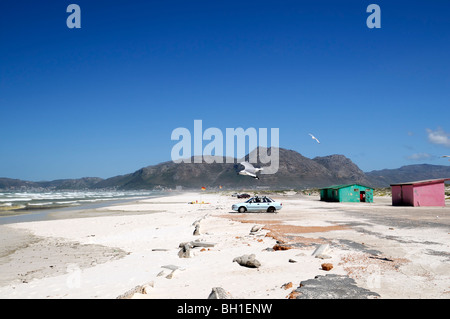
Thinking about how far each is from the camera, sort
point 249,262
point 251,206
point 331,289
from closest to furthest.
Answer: point 331,289 < point 249,262 < point 251,206

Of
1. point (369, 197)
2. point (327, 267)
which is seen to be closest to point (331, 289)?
point (327, 267)

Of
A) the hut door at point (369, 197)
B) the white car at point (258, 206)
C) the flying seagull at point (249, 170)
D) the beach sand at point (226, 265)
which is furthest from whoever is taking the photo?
the hut door at point (369, 197)

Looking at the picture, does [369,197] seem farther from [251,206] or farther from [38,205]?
[38,205]

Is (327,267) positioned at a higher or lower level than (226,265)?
higher

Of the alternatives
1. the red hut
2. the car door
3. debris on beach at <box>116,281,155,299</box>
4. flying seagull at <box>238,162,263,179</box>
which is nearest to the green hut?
the red hut

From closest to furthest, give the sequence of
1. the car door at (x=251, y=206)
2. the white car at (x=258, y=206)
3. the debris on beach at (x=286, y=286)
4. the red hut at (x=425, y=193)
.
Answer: the debris on beach at (x=286, y=286)
the white car at (x=258, y=206)
the car door at (x=251, y=206)
the red hut at (x=425, y=193)

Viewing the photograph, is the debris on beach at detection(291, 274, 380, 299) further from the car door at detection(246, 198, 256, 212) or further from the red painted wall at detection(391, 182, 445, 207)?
the red painted wall at detection(391, 182, 445, 207)

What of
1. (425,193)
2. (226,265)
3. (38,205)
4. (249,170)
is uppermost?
(249,170)

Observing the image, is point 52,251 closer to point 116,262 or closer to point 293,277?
point 116,262

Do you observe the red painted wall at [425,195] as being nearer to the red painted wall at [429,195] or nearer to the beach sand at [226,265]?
the red painted wall at [429,195]

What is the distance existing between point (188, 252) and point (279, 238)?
4421 millimetres

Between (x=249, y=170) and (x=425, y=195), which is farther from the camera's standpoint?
(x=425, y=195)

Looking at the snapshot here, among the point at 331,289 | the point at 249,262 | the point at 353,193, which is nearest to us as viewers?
the point at 331,289

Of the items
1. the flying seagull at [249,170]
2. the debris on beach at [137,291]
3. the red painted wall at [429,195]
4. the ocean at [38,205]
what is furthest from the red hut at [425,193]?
the debris on beach at [137,291]
